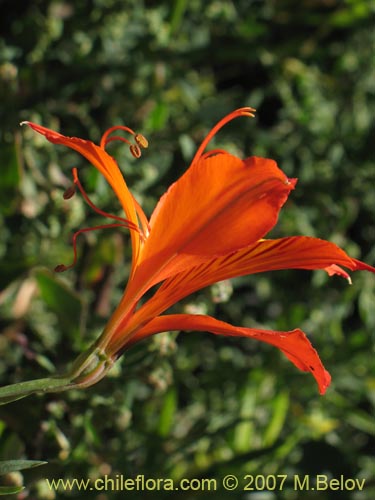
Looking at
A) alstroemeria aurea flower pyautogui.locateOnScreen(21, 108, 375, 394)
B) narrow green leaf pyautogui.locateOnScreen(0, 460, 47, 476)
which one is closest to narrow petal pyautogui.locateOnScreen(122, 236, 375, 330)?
alstroemeria aurea flower pyautogui.locateOnScreen(21, 108, 375, 394)

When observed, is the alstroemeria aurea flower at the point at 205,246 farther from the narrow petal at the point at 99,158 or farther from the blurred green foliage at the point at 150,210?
the blurred green foliage at the point at 150,210

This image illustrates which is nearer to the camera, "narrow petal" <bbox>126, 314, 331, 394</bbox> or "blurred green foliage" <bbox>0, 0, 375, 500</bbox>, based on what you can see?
"narrow petal" <bbox>126, 314, 331, 394</bbox>

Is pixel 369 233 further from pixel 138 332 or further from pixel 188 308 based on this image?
pixel 138 332

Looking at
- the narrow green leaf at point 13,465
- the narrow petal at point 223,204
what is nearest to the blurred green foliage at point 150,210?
the narrow green leaf at point 13,465

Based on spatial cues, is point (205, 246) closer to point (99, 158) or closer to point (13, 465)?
point (99, 158)

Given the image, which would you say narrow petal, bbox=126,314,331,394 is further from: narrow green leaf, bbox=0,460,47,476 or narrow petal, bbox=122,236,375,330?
narrow green leaf, bbox=0,460,47,476

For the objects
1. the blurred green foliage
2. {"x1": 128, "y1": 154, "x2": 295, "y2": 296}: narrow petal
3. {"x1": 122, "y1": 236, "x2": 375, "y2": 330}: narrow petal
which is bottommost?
the blurred green foliage

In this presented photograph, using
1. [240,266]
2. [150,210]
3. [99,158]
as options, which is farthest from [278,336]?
[150,210]

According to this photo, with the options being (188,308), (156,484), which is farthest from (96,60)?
(156,484)
